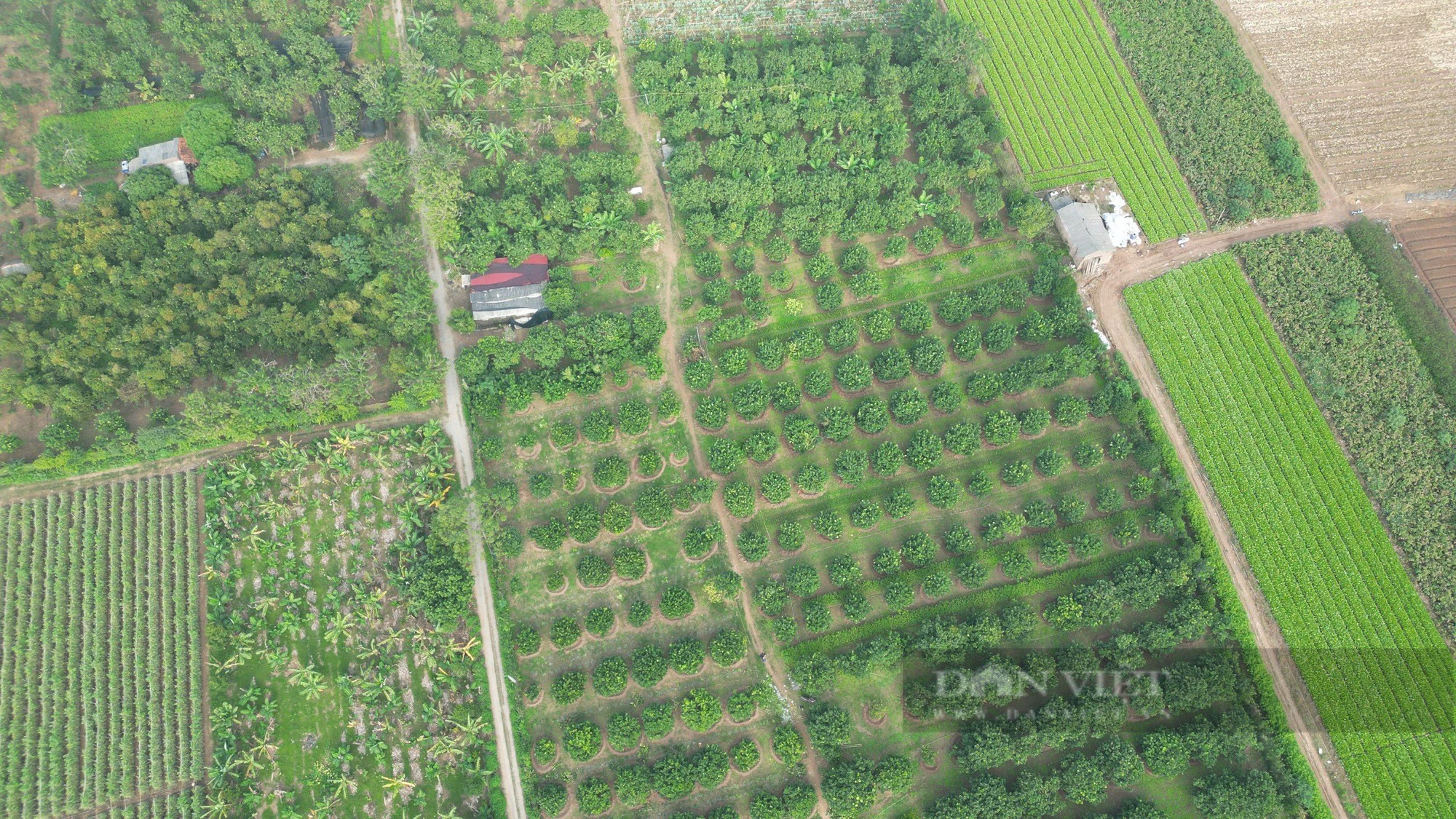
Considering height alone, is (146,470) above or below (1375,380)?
above

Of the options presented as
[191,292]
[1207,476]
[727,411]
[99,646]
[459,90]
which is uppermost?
[459,90]

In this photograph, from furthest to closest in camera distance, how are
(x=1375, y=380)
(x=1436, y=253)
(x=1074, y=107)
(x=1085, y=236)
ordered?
(x=1074, y=107)
(x=1436, y=253)
(x=1085, y=236)
(x=1375, y=380)

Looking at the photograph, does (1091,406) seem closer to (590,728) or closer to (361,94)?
(590,728)

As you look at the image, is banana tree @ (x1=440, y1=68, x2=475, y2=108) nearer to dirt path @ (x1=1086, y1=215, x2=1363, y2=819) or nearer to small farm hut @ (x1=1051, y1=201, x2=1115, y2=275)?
small farm hut @ (x1=1051, y1=201, x2=1115, y2=275)

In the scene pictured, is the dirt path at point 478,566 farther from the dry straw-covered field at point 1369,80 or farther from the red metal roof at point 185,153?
the dry straw-covered field at point 1369,80

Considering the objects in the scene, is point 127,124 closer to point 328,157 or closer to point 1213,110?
point 328,157

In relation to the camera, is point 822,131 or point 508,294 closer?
point 508,294

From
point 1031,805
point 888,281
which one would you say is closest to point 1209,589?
point 1031,805

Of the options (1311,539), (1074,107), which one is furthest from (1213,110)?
(1311,539)
